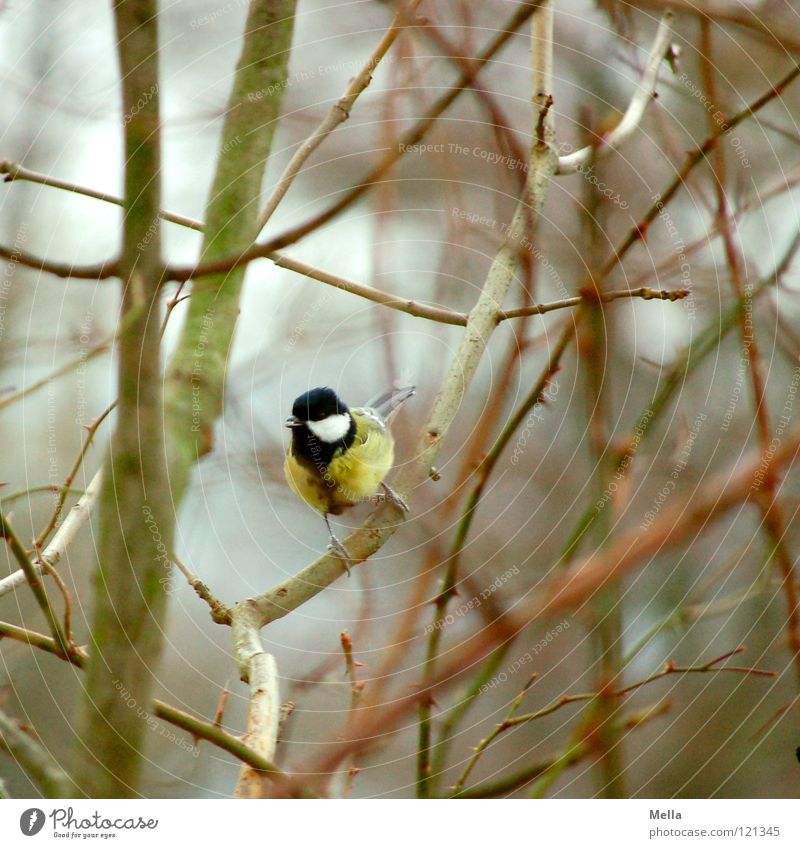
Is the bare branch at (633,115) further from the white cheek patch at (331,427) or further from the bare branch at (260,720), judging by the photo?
the bare branch at (260,720)

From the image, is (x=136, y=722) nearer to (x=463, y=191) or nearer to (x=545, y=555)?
(x=545, y=555)

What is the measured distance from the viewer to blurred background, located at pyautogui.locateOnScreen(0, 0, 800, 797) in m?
0.63

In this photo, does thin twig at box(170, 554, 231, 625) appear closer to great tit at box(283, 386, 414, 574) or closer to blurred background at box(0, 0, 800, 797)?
blurred background at box(0, 0, 800, 797)

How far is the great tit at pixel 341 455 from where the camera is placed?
74cm

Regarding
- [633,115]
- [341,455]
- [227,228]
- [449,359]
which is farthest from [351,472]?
A: [633,115]

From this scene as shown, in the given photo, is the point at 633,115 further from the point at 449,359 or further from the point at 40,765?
the point at 40,765

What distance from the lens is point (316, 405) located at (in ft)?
2.37

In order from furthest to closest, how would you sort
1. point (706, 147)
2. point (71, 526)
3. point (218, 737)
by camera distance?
point (706, 147) < point (71, 526) < point (218, 737)

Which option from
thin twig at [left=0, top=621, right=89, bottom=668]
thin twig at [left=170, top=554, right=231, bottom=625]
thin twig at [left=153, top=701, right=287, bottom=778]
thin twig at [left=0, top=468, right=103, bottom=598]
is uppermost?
thin twig at [left=0, top=468, right=103, bottom=598]

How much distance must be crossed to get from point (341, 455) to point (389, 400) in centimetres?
9

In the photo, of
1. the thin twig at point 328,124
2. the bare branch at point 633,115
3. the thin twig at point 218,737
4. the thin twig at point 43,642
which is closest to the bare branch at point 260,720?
the thin twig at point 218,737

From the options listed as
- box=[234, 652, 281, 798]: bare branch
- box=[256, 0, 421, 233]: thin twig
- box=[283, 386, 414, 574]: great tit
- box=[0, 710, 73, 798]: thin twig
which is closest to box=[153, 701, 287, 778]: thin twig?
box=[234, 652, 281, 798]: bare branch

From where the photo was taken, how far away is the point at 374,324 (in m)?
0.70
